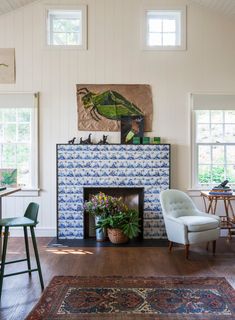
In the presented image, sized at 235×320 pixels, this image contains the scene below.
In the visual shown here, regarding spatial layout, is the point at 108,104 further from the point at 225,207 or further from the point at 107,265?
the point at 107,265

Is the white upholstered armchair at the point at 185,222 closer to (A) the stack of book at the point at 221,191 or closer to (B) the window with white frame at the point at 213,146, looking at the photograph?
(A) the stack of book at the point at 221,191

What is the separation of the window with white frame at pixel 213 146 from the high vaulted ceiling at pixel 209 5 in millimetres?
1567

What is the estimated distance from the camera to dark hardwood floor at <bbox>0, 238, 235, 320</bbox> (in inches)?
125

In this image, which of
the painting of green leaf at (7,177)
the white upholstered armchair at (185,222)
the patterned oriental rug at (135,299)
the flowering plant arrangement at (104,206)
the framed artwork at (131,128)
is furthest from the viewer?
the framed artwork at (131,128)

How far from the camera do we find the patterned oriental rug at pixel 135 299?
2770 millimetres

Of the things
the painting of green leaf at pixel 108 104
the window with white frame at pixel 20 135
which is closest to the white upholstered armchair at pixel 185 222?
the painting of green leaf at pixel 108 104

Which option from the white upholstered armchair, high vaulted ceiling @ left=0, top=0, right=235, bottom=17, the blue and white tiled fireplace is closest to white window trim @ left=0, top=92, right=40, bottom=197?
the blue and white tiled fireplace

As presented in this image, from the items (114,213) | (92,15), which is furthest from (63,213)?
(92,15)

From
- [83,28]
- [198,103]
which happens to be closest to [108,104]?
[83,28]

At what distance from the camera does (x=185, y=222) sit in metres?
4.28

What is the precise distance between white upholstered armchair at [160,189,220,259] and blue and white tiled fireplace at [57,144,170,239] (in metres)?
0.47

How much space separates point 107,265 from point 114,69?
308 centimetres

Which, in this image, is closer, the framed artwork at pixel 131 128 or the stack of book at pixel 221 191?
the stack of book at pixel 221 191

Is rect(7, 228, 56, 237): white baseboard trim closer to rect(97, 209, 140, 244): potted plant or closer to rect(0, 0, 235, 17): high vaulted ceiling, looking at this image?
rect(97, 209, 140, 244): potted plant
